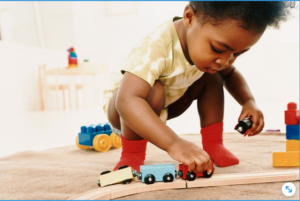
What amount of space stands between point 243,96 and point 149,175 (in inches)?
18.0

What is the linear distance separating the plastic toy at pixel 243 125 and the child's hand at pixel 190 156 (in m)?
0.17

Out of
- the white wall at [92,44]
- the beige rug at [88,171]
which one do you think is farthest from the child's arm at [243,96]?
the white wall at [92,44]

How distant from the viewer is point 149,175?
653 mm

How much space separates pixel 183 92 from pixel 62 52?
3.78 m

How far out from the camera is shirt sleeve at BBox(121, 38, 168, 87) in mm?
763

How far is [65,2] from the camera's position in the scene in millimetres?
4539

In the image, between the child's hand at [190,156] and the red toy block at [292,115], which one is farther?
the red toy block at [292,115]

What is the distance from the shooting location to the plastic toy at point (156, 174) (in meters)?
0.65

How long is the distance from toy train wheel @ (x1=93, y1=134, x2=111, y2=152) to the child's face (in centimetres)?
50

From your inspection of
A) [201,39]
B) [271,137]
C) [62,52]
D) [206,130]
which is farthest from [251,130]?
[62,52]

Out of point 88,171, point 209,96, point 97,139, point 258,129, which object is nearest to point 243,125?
point 258,129

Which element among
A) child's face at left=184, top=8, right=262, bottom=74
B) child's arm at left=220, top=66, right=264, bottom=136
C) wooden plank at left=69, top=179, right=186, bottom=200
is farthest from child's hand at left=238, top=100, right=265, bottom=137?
wooden plank at left=69, top=179, right=186, bottom=200

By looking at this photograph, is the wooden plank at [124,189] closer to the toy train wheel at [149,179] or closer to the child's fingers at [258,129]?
the toy train wheel at [149,179]

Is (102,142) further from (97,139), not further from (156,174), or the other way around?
→ (156,174)
